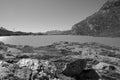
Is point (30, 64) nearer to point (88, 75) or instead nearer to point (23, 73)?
point (23, 73)

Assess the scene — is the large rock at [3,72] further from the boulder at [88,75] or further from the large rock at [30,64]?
the boulder at [88,75]

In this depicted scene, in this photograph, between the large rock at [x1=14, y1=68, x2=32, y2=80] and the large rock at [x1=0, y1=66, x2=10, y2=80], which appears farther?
the large rock at [x1=14, y1=68, x2=32, y2=80]

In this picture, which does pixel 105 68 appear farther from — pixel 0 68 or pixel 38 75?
pixel 0 68

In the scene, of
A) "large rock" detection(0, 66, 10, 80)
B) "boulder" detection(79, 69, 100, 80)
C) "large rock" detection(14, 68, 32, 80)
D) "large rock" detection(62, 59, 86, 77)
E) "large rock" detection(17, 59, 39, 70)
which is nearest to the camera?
"large rock" detection(0, 66, 10, 80)

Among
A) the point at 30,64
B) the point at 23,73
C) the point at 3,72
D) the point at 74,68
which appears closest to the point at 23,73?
the point at 23,73

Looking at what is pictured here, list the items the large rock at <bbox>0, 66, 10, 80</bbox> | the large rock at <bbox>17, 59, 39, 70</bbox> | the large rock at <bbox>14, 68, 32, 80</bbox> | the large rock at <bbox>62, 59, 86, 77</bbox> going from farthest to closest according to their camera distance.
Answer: the large rock at <bbox>62, 59, 86, 77</bbox>, the large rock at <bbox>17, 59, 39, 70</bbox>, the large rock at <bbox>14, 68, 32, 80</bbox>, the large rock at <bbox>0, 66, 10, 80</bbox>

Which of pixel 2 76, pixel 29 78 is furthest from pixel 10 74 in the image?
pixel 29 78

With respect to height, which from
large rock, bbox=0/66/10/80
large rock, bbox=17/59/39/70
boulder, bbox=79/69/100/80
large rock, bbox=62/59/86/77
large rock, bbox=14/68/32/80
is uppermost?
large rock, bbox=17/59/39/70

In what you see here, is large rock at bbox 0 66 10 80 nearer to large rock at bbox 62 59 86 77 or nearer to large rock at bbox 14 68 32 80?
large rock at bbox 14 68 32 80

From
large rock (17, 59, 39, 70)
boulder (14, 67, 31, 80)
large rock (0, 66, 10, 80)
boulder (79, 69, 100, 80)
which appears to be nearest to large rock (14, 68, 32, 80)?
boulder (14, 67, 31, 80)

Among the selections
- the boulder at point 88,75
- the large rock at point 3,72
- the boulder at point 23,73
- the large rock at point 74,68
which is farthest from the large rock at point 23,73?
the boulder at point 88,75

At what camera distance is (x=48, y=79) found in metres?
8.77

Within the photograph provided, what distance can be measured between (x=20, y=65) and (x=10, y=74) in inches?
52.6

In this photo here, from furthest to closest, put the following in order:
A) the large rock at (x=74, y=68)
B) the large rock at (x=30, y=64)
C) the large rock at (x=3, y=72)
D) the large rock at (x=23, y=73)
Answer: the large rock at (x=74, y=68) → the large rock at (x=30, y=64) → the large rock at (x=23, y=73) → the large rock at (x=3, y=72)
